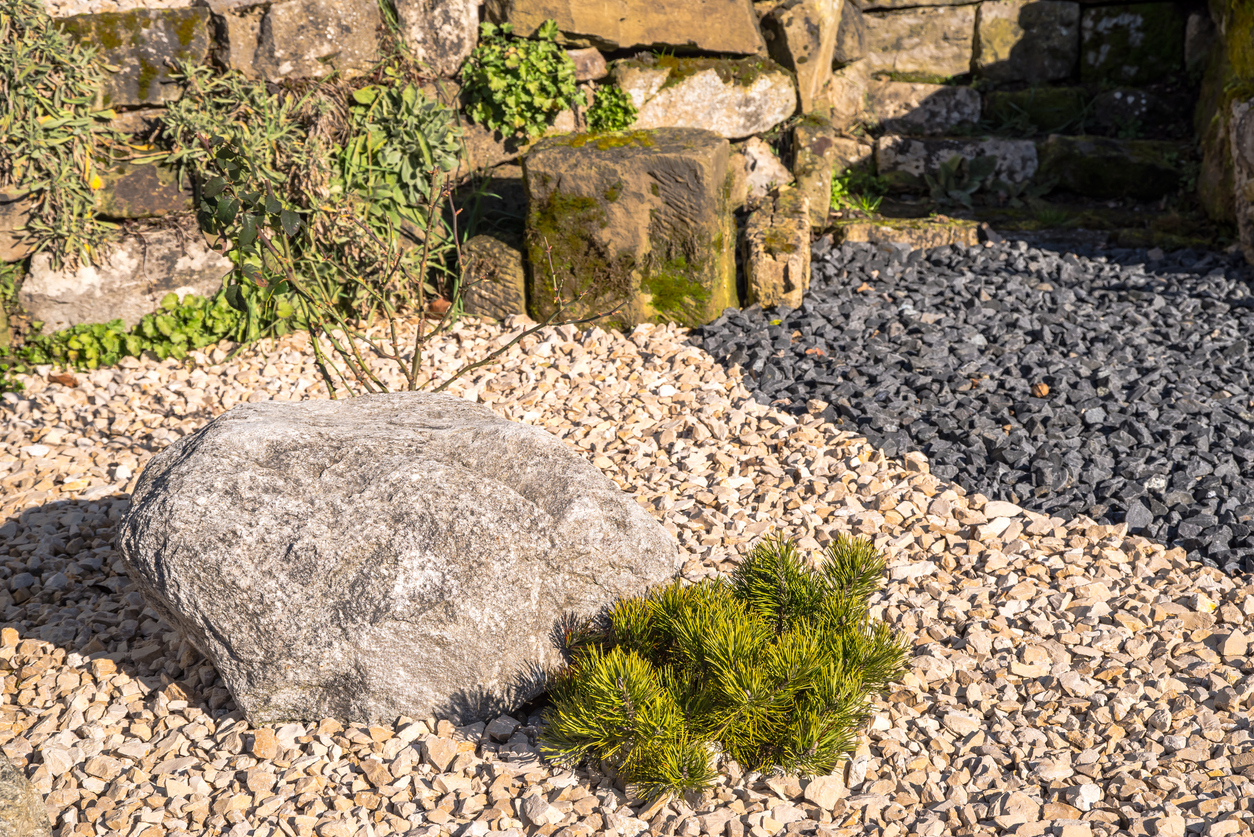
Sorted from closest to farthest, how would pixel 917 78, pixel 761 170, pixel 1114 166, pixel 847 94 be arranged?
pixel 761 170 < pixel 1114 166 < pixel 847 94 < pixel 917 78

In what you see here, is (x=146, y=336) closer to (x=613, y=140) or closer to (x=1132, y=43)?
(x=613, y=140)

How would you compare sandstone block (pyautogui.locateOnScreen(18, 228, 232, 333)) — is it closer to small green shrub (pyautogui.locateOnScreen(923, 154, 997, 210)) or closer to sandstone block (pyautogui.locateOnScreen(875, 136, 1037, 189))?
sandstone block (pyautogui.locateOnScreen(875, 136, 1037, 189))

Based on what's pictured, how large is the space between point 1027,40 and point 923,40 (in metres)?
0.72

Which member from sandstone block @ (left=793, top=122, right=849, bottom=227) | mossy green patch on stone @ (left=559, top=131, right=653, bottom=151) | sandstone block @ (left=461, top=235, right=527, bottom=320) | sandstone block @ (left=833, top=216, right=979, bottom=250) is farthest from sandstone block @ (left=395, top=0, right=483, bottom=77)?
sandstone block @ (left=833, top=216, right=979, bottom=250)

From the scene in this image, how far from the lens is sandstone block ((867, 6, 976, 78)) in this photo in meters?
6.40

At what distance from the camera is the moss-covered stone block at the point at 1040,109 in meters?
6.14

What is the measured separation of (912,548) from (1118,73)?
505cm

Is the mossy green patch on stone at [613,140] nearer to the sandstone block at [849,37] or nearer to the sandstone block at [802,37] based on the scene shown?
the sandstone block at [802,37]

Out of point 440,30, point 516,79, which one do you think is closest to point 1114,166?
point 516,79

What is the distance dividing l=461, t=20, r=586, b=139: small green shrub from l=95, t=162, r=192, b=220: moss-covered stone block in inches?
63.4

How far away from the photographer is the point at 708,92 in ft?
17.4

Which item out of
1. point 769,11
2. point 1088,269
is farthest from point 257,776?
point 769,11

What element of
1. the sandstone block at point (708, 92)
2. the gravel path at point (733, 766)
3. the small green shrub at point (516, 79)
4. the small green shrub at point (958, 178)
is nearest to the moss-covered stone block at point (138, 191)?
the gravel path at point (733, 766)

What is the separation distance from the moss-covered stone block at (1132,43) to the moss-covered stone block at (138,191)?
6015 millimetres
